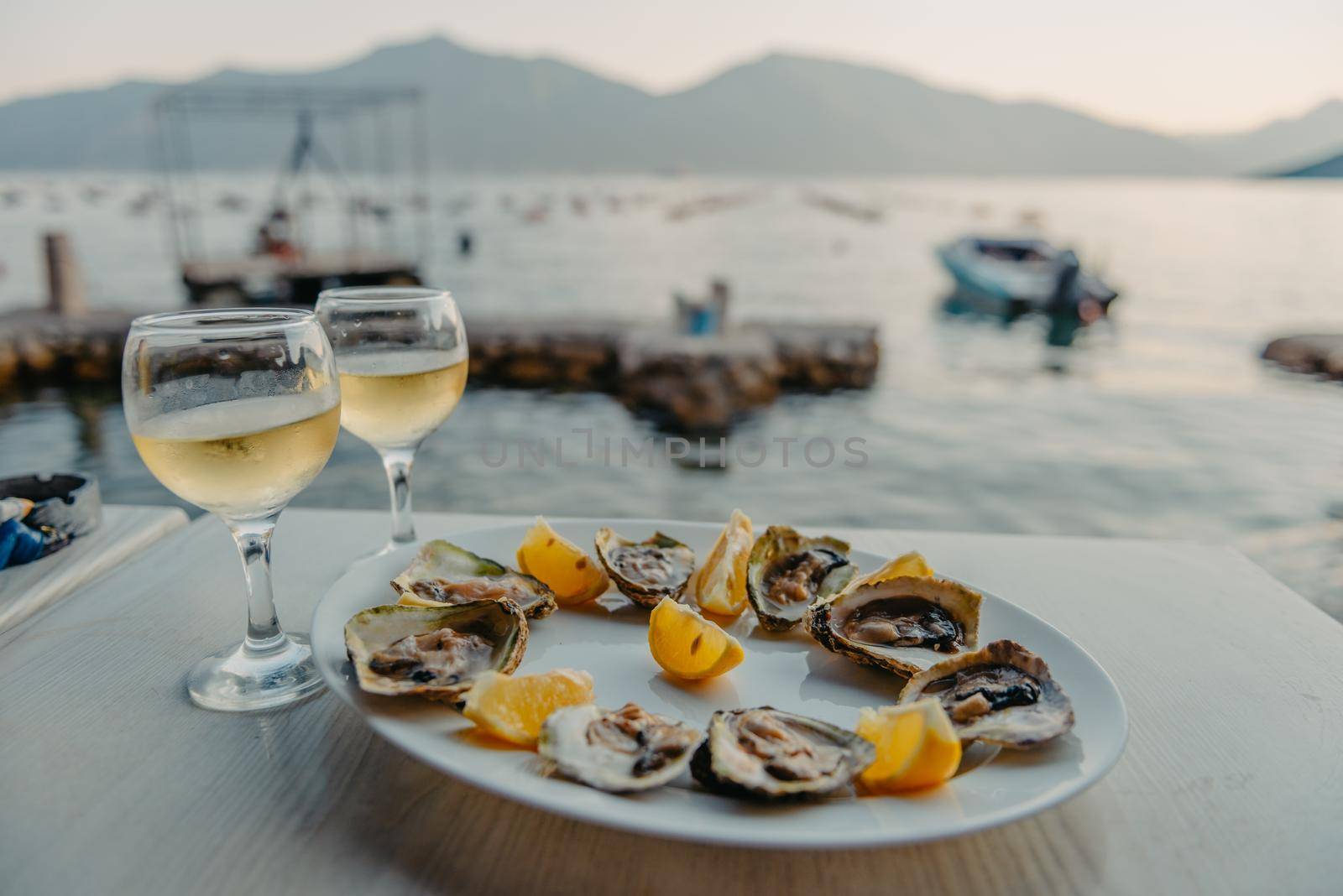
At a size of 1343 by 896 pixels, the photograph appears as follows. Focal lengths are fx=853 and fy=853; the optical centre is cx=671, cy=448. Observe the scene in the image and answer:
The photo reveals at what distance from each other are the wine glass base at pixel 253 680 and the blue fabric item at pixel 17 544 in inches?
20.0

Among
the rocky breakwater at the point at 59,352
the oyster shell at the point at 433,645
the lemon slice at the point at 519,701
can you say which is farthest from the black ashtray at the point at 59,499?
the rocky breakwater at the point at 59,352

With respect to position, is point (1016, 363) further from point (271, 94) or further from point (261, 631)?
point (261, 631)

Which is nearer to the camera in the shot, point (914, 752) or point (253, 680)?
point (914, 752)

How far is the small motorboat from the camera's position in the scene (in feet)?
66.8

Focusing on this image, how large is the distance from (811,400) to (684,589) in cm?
1175

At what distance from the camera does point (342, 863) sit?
2.46 feet

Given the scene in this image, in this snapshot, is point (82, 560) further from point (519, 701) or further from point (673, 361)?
point (673, 361)

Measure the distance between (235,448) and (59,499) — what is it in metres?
0.75

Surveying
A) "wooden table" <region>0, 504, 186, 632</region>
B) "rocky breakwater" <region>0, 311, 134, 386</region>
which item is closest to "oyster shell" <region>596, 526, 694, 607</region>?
"wooden table" <region>0, 504, 186, 632</region>

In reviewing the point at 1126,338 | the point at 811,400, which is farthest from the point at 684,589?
the point at 1126,338

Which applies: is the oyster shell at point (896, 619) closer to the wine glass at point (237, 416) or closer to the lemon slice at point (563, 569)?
the lemon slice at point (563, 569)

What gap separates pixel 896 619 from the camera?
3.54 ft

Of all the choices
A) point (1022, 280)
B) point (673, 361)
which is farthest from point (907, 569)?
point (1022, 280)

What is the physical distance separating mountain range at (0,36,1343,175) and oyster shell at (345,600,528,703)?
125790 millimetres
